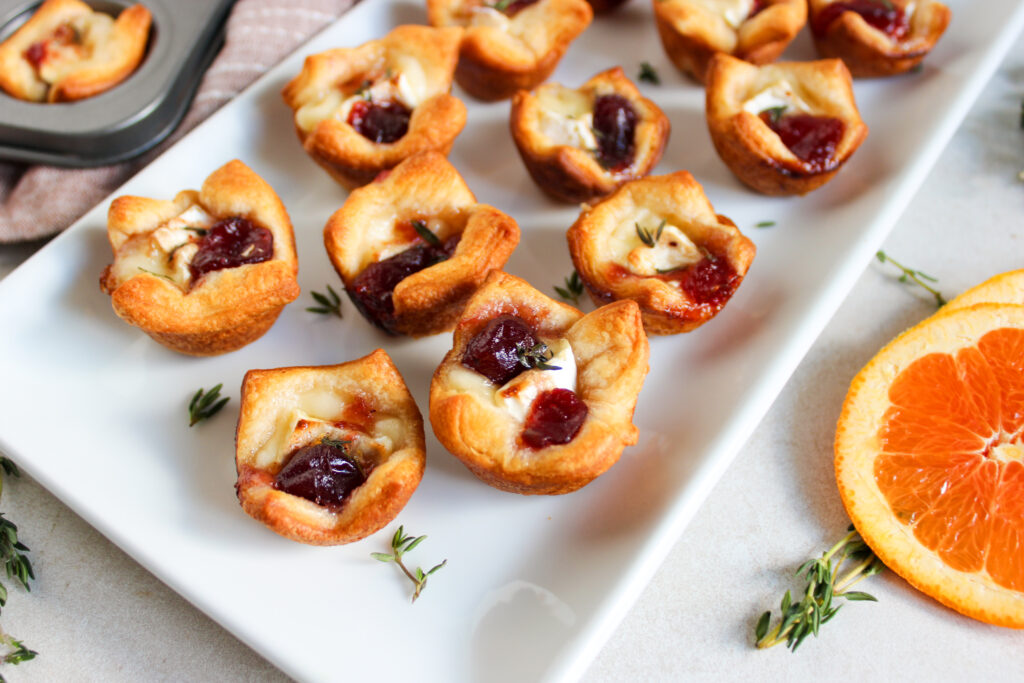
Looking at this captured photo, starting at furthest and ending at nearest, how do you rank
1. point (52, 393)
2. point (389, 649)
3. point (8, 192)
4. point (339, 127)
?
point (8, 192), point (339, 127), point (52, 393), point (389, 649)

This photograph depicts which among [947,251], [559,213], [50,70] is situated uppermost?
[947,251]

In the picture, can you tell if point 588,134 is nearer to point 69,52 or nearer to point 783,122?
point 783,122

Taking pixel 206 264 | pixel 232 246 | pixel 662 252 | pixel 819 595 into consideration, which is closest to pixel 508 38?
pixel 662 252

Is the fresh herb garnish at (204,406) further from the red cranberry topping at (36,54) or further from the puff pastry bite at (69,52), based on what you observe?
the red cranberry topping at (36,54)

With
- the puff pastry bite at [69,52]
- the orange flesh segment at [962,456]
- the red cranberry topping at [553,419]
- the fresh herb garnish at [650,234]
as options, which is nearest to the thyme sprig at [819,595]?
the orange flesh segment at [962,456]

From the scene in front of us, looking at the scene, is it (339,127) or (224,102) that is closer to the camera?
(339,127)

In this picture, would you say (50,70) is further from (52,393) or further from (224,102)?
(52,393)

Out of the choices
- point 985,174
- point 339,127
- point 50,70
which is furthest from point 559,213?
point 50,70
